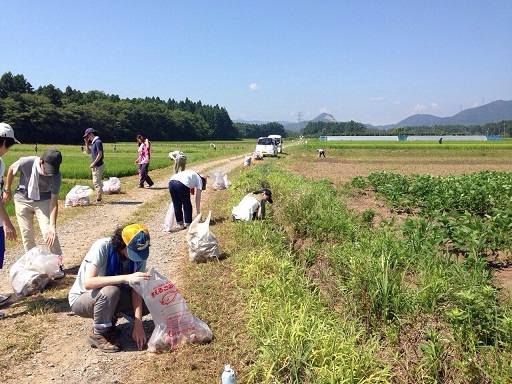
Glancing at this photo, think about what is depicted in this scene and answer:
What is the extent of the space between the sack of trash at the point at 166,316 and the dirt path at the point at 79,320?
0.23 meters

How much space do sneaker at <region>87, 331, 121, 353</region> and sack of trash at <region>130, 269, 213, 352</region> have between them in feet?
1.12

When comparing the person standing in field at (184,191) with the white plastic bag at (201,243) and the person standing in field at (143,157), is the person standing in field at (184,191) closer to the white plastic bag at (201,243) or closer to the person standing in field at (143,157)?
the white plastic bag at (201,243)

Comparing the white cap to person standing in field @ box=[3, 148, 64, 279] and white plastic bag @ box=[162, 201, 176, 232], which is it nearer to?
person standing in field @ box=[3, 148, 64, 279]

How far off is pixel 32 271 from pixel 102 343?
1751 millimetres

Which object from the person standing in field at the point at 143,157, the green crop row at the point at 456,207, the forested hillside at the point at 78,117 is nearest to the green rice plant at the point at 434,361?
the green crop row at the point at 456,207

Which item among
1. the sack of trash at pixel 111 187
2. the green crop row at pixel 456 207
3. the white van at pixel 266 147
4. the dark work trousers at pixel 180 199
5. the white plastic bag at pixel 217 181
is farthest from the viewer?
the white van at pixel 266 147

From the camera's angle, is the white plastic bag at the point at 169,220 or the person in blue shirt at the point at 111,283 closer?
the person in blue shirt at the point at 111,283

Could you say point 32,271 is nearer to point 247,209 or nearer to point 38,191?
point 38,191

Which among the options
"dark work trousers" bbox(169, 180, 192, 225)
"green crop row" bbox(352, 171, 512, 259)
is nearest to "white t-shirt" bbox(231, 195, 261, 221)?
"dark work trousers" bbox(169, 180, 192, 225)

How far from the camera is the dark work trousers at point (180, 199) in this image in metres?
7.25

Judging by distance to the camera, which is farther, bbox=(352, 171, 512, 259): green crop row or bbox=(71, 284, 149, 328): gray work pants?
bbox=(352, 171, 512, 259): green crop row

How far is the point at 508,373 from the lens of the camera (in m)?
2.58

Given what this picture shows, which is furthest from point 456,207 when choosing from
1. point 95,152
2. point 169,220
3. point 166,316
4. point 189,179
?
point 95,152

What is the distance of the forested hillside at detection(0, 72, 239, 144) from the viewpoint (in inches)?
1916
